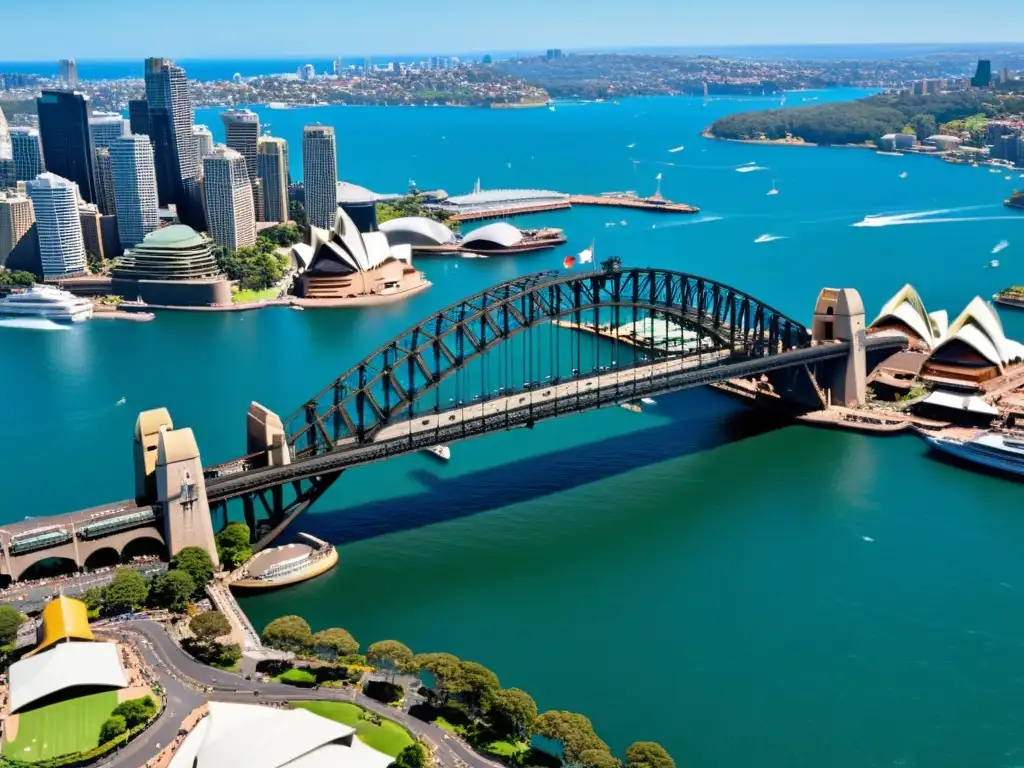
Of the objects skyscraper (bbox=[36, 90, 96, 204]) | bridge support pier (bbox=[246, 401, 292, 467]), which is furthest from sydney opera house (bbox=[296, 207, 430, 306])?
bridge support pier (bbox=[246, 401, 292, 467])

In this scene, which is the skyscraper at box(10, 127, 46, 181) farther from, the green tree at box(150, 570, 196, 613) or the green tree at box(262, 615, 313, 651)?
the green tree at box(262, 615, 313, 651)

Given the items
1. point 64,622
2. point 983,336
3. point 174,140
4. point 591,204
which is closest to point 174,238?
point 174,140

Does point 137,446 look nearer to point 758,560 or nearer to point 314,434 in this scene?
point 314,434

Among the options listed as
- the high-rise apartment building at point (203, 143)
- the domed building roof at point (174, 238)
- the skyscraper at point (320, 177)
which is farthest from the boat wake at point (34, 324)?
the high-rise apartment building at point (203, 143)

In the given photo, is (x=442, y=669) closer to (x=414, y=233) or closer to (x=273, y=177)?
(x=414, y=233)

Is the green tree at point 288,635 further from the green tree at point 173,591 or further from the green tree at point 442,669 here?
the green tree at point 173,591
